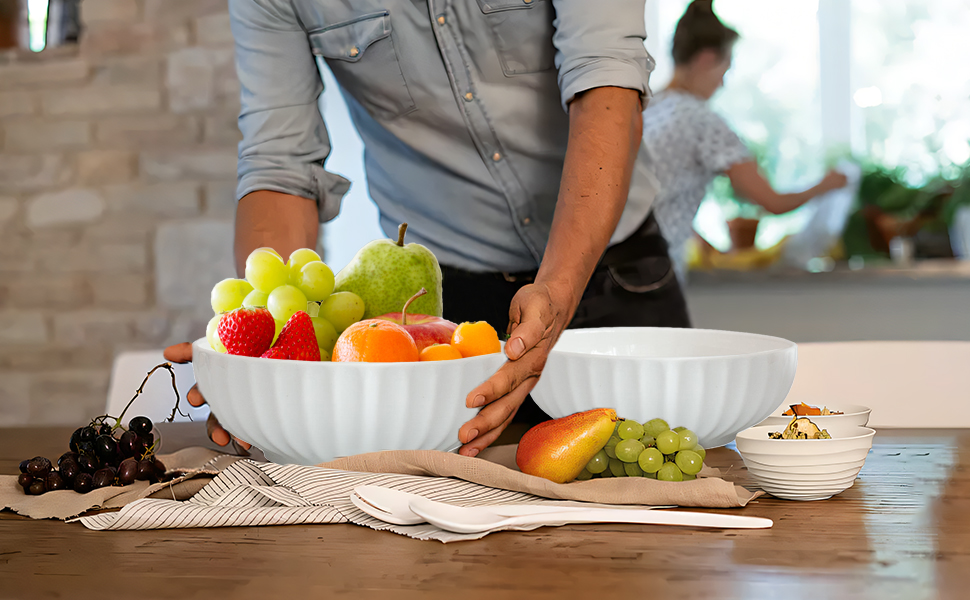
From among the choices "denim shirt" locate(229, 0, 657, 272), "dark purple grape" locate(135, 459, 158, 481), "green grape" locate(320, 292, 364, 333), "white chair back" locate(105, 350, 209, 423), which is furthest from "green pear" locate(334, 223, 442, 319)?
"white chair back" locate(105, 350, 209, 423)

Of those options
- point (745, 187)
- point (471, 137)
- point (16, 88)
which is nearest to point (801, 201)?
point (745, 187)

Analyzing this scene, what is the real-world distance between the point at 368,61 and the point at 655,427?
2.55ft

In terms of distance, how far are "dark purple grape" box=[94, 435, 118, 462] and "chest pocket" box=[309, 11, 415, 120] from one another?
2.25 ft

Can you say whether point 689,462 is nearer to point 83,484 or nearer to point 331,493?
point 331,493

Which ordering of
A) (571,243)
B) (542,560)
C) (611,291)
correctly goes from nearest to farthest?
(542,560)
(571,243)
(611,291)

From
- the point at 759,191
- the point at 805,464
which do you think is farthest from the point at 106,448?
the point at 759,191

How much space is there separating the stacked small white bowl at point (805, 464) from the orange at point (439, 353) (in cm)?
24

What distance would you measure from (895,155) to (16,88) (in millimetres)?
3276

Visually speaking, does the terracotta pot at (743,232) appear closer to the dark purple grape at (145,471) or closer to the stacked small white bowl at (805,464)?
the stacked small white bowl at (805,464)

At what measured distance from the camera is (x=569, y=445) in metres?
0.63

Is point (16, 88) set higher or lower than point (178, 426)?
higher

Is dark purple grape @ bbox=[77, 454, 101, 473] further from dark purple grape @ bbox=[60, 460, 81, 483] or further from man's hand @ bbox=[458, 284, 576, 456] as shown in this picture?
man's hand @ bbox=[458, 284, 576, 456]

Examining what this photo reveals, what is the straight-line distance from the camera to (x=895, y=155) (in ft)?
11.2

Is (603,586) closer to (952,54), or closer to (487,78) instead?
(487,78)
